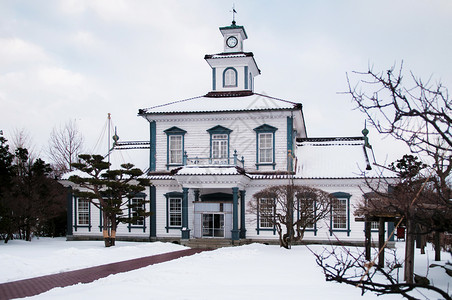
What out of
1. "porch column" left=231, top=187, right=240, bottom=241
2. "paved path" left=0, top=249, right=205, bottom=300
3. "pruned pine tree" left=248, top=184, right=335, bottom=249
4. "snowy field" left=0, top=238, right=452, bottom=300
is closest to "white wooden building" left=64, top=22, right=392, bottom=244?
"porch column" left=231, top=187, right=240, bottom=241

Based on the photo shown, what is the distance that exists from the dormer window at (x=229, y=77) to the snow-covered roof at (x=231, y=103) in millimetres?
733

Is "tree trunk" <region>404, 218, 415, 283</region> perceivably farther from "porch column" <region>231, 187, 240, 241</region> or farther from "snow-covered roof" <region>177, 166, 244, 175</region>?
"porch column" <region>231, 187, 240, 241</region>

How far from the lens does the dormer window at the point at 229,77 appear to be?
29.8m

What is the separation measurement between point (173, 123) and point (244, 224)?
23.0 ft

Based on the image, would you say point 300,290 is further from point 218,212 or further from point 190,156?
point 190,156

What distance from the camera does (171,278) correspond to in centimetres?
1239

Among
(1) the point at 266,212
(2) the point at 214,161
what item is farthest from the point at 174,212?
(1) the point at 266,212

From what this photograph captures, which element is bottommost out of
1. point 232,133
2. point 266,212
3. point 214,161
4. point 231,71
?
point 266,212

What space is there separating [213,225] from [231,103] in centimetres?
706

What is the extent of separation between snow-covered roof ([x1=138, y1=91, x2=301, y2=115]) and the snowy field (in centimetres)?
918

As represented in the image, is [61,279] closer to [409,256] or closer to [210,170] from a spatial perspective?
[409,256]

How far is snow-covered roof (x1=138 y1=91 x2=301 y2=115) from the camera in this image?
2658 cm

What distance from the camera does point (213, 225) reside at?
84.1 ft

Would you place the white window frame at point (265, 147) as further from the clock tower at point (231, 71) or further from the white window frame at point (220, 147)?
the clock tower at point (231, 71)
